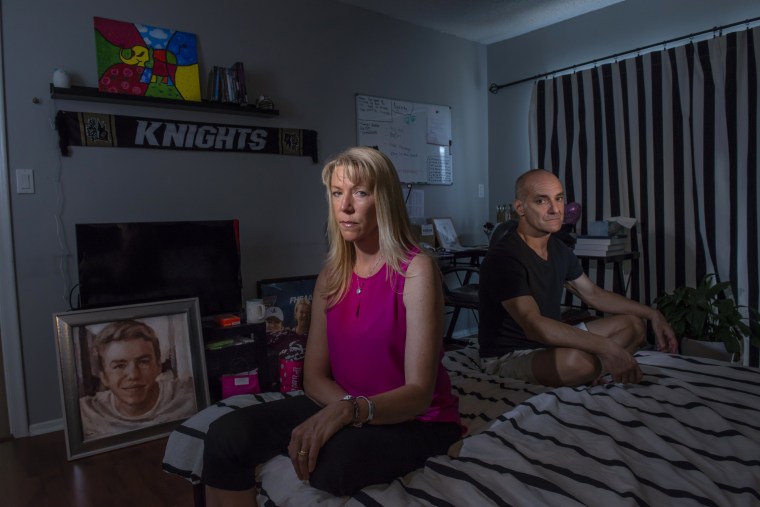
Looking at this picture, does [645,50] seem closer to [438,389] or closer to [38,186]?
[438,389]

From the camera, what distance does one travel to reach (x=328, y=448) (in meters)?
0.99

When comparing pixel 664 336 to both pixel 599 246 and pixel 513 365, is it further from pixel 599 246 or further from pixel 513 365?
pixel 599 246

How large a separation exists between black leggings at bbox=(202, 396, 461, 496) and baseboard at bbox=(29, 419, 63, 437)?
1921 mm

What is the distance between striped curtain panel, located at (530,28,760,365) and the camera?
2.95 metres

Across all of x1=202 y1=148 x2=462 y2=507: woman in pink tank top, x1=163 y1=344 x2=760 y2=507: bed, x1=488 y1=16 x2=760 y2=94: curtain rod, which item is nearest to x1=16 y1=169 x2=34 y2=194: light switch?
x1=163 y1=344 x2=760 y2=507: bed

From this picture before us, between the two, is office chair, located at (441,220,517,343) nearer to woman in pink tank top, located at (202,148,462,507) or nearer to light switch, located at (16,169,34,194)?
woman in pink tank top, located at (202,148,462,507)

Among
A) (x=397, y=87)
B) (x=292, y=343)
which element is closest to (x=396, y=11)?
(x=397, y=87)

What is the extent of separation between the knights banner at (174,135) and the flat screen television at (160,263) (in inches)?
19.4

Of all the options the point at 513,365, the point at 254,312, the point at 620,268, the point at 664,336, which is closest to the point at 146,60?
the point at 254,312

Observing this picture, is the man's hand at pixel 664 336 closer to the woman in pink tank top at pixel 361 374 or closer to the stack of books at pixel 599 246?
the woman in pink tank top at pixel 361 374

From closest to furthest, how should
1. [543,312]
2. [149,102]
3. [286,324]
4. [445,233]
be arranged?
[543,312], [149,102], [286,324], [445,233]

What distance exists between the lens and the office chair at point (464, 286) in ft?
7.48

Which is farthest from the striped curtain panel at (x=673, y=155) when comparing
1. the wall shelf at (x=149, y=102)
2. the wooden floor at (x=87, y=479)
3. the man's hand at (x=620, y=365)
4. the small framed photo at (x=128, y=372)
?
the wooden floor at (x=87, y=479)

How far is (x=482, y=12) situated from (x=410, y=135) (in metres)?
1.03
